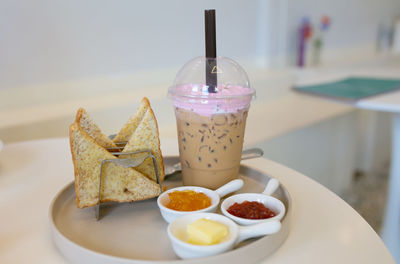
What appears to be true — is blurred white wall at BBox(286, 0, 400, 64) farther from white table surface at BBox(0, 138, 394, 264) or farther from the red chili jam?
the red chili jam

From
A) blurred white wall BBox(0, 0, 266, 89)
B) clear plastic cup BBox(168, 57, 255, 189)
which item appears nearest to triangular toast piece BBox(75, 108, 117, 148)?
clear plastic cup BBox(168, 57, 255, 189)

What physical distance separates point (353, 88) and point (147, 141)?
1.69m

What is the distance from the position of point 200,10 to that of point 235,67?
1.57 m

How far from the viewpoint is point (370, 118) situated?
2918mm

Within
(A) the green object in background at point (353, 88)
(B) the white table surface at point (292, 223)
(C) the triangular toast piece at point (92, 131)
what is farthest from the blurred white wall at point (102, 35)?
(C) the triangular toast piece at point (92, 131)

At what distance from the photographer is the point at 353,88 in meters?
2.06

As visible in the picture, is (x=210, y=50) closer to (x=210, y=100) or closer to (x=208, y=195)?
(x=210, y=100)

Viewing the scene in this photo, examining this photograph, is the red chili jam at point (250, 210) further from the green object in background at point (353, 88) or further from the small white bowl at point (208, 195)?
the green object in background at point (353, 88)

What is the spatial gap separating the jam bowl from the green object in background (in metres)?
1.34

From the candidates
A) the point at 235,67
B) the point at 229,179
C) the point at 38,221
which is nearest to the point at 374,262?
the point at 229,179

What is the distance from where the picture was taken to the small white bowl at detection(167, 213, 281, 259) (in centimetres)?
50

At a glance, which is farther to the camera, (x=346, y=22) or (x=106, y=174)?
(x=346, y=22)

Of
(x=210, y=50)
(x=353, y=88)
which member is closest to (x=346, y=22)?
(x=353, y=88)

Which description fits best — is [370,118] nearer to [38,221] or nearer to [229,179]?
[229,179]
